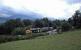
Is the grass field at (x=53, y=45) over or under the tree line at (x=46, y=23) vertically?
under

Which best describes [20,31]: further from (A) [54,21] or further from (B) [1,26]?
(A) [54,21]

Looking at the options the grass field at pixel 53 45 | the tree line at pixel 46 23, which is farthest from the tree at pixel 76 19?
the grass field at pixel 53 45

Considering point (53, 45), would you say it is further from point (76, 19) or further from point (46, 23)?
point (46, 23)

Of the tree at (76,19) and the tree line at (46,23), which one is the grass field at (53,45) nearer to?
the tree line at (46,23)

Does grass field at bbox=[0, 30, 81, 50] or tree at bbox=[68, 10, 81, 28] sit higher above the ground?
tree at bbox=[68, 10, 81, 28]

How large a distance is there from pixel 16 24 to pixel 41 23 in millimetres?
8510

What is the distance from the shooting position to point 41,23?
5516 cm

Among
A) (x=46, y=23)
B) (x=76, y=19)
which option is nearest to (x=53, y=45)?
(x=76, y=19)

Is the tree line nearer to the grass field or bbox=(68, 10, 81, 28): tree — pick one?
bbox=(68, 10, 81, 28): tree

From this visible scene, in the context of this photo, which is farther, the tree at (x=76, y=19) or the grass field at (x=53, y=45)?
the tree at (x=76, y=19)

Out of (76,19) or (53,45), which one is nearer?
(53,45)

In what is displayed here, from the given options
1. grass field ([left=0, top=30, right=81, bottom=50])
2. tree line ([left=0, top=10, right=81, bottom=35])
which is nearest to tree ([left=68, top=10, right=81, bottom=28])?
tree line ([left=0, top=10, right=81, bottom=35])

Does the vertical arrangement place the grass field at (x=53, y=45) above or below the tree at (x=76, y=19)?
below

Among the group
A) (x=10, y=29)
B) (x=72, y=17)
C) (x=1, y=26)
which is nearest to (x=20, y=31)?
(x=10, y=29)
